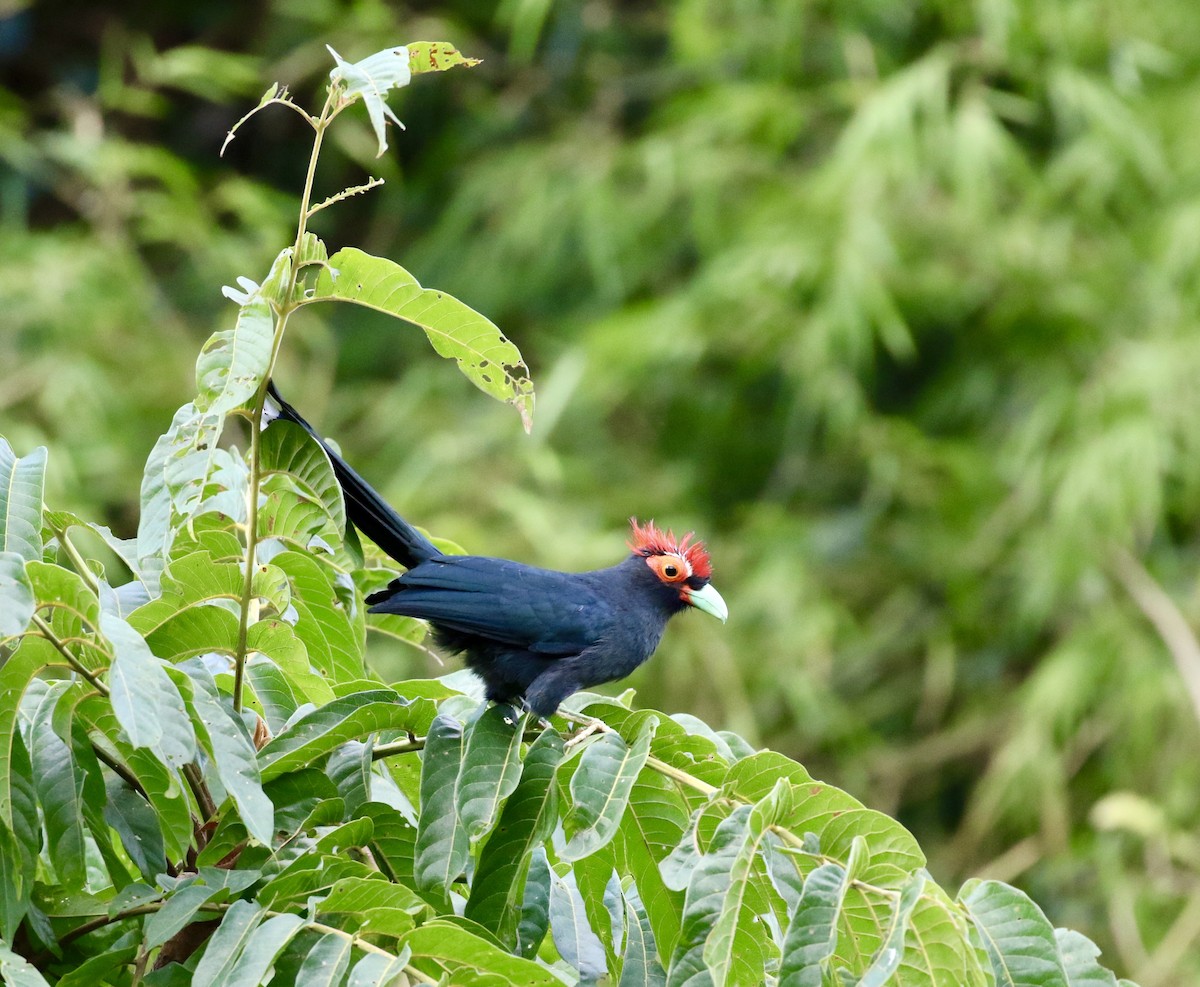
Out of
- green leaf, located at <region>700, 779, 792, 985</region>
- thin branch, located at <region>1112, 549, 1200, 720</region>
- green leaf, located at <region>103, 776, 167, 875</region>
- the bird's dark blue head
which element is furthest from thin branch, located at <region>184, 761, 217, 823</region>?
thin branch, located at <region>1112, 549, 1200, 720</region>

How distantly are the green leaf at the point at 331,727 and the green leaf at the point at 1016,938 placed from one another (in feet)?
2.22

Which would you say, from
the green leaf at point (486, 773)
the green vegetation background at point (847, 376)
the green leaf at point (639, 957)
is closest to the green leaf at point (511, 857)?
the green leaf at point (486, 773)

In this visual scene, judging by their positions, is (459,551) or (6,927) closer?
(6,927)

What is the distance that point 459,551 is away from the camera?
2.38 metres

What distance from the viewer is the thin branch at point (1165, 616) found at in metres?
5.58

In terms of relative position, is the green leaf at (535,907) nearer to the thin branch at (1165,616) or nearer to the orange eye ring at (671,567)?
the orange eye ring at (671,567)

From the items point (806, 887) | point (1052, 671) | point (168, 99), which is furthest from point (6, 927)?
point (168, 99)

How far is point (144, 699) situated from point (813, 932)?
69 centimetres

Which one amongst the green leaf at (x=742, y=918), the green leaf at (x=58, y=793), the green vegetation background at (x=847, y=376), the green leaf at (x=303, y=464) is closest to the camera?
the green leaf at (x=742, y=918)

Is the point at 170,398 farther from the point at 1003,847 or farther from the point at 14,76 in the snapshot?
the point at 1003,847

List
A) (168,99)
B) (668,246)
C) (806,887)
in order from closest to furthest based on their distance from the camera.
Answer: (806,887), (668,246), (168,99)

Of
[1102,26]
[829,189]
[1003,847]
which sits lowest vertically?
[1003,847]

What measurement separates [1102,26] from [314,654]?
18.9 ft

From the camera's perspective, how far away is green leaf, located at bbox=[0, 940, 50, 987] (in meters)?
1.36
